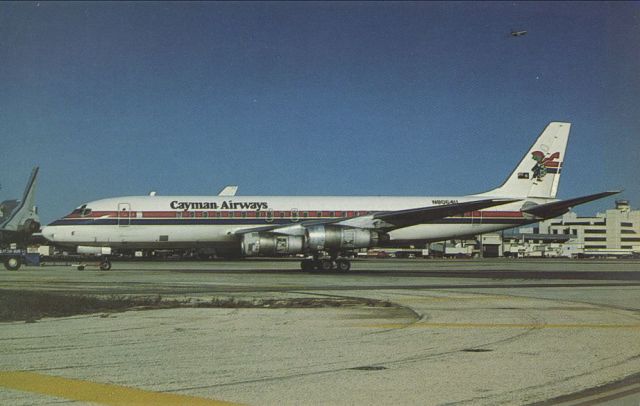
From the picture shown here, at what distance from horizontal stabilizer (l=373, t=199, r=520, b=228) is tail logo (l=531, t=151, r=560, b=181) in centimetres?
803

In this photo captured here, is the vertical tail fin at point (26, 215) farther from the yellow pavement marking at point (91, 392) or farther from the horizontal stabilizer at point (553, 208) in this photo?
the yellow pavement marking at point (91, 392)

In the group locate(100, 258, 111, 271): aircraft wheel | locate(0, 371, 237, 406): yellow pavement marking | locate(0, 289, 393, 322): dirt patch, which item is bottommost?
locate(0, 371, 237, 406): yellow pavement marking

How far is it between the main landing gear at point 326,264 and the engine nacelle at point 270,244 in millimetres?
2069

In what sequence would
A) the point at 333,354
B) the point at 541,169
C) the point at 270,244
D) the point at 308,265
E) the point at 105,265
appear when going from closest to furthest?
the point at 333,354 → the point at 270,244 → the point at 308,265 → the point at 105,265 → the point at 541,169

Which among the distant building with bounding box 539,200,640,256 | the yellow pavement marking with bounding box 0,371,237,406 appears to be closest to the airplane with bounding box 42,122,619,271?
the yellow pavement marking with bounding box 0,371,237,406

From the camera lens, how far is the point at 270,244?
3084 centimetres

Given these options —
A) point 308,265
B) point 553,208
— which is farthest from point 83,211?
point 553,208

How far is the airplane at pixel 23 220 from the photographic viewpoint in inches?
1683

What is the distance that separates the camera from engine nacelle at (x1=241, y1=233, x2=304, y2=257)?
30812 millimetres

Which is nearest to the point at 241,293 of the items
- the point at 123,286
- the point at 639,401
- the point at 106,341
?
the point at 123,286

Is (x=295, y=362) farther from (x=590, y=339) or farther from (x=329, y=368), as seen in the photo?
(x=590, y=339)

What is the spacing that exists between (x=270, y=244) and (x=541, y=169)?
1874 cm

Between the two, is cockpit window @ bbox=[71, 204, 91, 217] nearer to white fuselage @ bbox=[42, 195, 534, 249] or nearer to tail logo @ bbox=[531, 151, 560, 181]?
white fuselage @ bbox=[42, 195, 534, 249]

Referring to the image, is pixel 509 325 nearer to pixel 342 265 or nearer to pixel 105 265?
pixel 342 265
